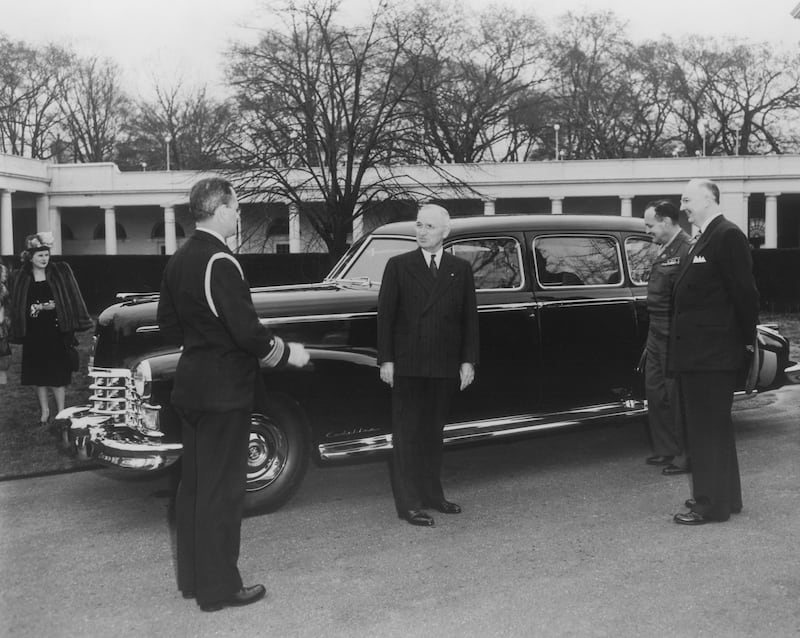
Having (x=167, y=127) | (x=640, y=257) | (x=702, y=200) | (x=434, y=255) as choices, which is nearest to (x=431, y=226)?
(x=434, y=255)

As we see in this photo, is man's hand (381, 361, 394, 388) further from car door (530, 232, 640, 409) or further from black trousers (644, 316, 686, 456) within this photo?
black trousers (644, 316, 686, 456)

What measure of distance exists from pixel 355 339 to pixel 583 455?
7.71 feet

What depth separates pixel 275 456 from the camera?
19.2ft

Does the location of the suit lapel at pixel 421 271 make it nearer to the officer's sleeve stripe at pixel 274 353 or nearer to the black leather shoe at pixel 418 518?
the black leather shoe at pixel 418 518

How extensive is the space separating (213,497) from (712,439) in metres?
2.93

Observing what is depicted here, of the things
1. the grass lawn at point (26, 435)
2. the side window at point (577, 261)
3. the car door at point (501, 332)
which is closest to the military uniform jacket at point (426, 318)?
the car door at point (501, 332)

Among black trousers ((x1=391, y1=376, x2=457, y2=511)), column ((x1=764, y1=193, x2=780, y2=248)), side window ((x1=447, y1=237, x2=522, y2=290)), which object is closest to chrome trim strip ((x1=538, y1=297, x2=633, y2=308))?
side window ((x1=447, y1=237, x2=522, y2=290))

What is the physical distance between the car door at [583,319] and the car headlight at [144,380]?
2.77 m

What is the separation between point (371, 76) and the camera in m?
19.6

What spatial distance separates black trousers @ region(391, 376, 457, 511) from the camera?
561 centimetres

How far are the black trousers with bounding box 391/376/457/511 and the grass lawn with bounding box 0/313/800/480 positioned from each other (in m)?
2.09

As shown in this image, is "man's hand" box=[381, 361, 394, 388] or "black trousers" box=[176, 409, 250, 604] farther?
"man's hand" box=[381, 361, 394, 388]

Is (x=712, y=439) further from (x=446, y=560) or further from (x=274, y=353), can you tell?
A: (x=274, y=353)

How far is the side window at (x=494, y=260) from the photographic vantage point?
22.0 ft
